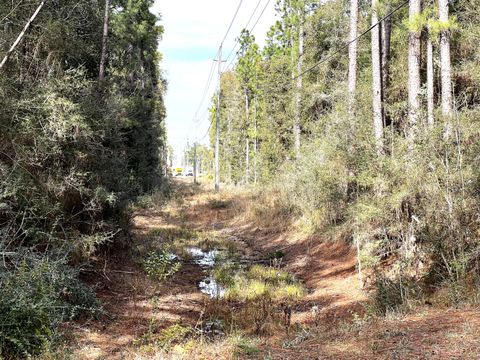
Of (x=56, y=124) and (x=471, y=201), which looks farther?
(x=56, y=124)

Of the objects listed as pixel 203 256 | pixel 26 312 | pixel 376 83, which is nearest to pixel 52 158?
pixel 26 312

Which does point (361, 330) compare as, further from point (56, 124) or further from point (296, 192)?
point (296, 192)

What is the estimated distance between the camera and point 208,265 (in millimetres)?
11820

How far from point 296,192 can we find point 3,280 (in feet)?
36.3

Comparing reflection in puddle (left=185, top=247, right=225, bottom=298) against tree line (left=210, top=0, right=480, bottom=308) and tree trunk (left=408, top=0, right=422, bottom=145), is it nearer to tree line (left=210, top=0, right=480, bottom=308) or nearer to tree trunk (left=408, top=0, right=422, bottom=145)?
tree line (left=210, top=0, right=480, bottom=308)

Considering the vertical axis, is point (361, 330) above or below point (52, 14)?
below

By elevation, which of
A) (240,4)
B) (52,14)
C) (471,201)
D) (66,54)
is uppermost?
(240,4)

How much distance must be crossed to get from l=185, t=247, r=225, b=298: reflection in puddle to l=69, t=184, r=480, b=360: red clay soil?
250mm

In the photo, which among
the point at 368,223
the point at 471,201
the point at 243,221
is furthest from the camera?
the point at 243,221

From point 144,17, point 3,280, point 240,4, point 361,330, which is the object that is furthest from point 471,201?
point 144,17

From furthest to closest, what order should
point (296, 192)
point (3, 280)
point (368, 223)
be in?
point (296, 192) < point (368, 223) < point (3, 280)

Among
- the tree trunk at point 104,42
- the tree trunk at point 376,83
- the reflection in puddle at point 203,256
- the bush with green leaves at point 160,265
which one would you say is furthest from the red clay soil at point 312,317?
the tree trunk at point 104,42

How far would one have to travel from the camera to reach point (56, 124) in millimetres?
7211

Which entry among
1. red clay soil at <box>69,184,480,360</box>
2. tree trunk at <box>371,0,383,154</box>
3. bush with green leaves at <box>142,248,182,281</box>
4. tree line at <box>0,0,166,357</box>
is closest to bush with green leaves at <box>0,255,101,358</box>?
tree line at <box>0,0,166,357</box>
